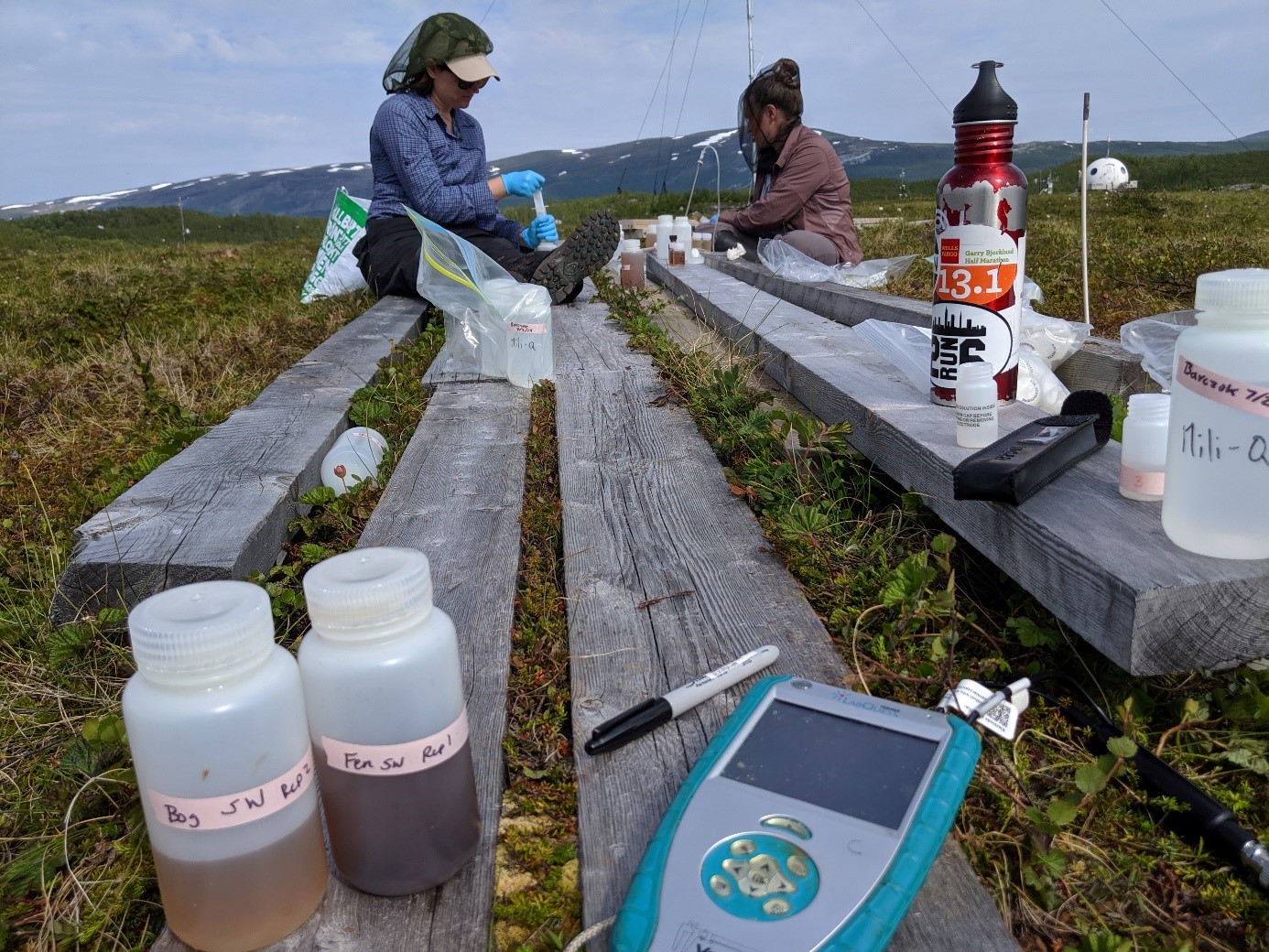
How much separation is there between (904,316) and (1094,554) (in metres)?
2.64

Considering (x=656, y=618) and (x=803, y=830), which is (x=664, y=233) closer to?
(x=656, y=618)

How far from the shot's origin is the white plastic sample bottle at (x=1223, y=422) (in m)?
1.21

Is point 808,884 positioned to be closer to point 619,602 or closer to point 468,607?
point 619,602

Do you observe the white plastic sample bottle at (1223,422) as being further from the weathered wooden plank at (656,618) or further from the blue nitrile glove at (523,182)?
the blue nitrile glove at (523,182)

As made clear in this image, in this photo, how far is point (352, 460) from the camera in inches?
102

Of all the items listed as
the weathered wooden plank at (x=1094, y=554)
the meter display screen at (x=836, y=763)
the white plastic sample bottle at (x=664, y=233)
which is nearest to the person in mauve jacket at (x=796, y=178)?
the white plastic sample bottle at (x=664, y=233)

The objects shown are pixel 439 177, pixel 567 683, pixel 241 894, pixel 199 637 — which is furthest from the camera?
pixel 439 177

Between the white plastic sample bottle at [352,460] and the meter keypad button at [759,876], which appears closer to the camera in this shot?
the meter keypad button at [759,876]

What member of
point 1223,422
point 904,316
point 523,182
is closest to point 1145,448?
point 1223,422

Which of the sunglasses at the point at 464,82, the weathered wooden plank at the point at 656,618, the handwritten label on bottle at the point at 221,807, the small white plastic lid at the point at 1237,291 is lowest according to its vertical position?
the weathered wooden plank at the point at 656,618

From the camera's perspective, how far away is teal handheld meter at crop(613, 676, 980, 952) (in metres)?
0.87

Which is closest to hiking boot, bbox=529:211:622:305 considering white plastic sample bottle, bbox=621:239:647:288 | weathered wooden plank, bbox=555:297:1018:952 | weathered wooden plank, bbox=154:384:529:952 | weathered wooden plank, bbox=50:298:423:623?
white plastic sample bottle, bbox=621:239:647:288

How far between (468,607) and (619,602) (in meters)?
0.29

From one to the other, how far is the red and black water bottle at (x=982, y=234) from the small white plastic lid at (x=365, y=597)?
56.9 inches
